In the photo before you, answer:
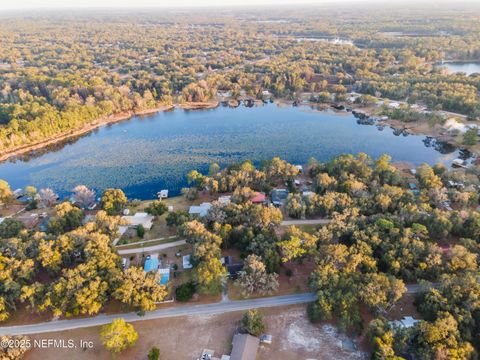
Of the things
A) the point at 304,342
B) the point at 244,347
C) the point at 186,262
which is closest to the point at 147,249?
the point at 186,262

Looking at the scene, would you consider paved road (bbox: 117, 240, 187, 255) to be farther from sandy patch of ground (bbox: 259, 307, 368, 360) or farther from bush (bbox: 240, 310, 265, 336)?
sandy patch of ground (bbox: 259, 307, 368, 360)

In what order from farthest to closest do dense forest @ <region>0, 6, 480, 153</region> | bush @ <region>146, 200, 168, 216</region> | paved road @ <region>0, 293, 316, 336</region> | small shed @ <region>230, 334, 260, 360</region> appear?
dense forest @ <region>0, 6, 480, 153</region> < bush @ <region>146, 200, 168, 216</region> < paved road @ <region>0, 293, 316, 336</region> < small shed @ <region>230, 334, 260, 360</region>

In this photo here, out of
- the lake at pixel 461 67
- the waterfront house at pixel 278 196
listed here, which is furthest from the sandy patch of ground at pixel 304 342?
the lake at pixel 461 67

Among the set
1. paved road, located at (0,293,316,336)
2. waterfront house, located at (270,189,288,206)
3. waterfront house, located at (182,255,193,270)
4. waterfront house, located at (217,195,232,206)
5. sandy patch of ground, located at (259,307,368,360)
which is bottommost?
sandy patch of ground, located at (259,307,368,360)

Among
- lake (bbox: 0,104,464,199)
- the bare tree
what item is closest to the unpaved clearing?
the bare tree

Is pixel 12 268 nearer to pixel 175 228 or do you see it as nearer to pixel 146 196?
pixel 175 228

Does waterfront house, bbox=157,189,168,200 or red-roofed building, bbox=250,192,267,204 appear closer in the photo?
red-roofed building, bbox=250,192,267,204

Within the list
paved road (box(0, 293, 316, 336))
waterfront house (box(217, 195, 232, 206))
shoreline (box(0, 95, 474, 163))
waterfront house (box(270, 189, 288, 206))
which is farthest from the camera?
shoreline (box(0, 95, 474, 163))

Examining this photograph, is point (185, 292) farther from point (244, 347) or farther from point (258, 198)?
point (258, 198)

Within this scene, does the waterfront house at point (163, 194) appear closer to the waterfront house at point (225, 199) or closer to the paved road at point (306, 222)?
the waterfront house at point (225, 199)
